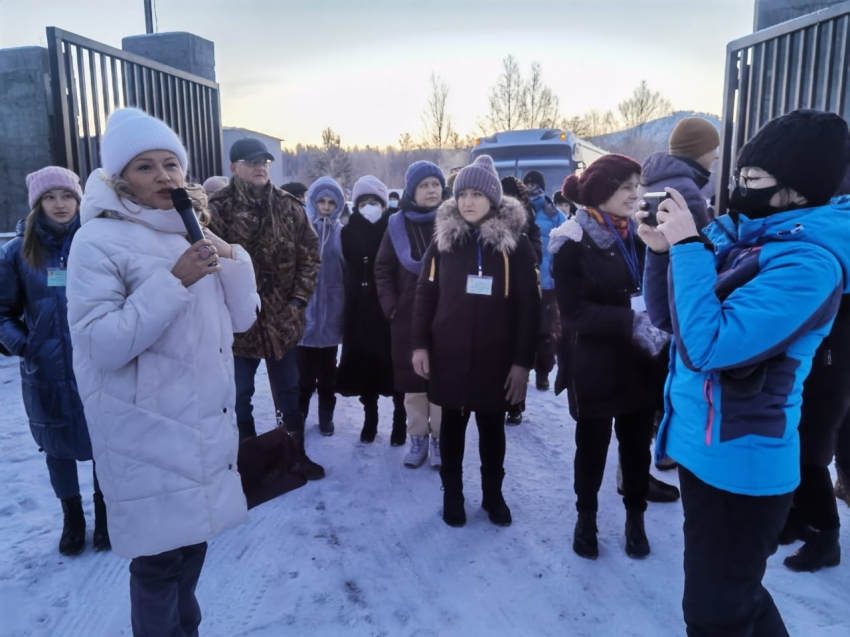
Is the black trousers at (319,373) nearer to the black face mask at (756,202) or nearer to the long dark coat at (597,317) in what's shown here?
the long dark coat at (597,317)

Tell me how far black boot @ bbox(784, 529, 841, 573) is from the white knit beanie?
10.5 ft

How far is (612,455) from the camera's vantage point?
430cm

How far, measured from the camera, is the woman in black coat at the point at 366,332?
14.9 feet

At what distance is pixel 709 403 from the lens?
1688mm

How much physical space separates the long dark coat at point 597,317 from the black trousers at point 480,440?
54 cm

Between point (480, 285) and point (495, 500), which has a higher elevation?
point (480, 285)

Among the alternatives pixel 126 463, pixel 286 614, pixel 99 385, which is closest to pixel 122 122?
pixel 99 385

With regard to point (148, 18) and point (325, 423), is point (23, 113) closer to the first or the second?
point (148, 18)

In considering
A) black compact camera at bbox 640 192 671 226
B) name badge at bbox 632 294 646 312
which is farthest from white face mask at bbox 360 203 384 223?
black compact camera at bbox 640 192 671 226

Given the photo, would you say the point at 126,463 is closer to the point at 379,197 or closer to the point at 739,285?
the point at 739,285

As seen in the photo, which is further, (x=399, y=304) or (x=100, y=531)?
(x=399, y=304)

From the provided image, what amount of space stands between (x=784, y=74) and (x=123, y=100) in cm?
601

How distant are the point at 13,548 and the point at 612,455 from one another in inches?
143

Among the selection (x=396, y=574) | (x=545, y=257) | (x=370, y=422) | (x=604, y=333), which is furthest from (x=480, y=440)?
(x=545, y=257)
